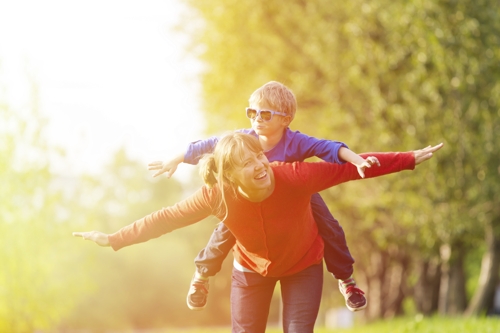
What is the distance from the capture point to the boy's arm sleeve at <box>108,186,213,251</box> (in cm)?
451

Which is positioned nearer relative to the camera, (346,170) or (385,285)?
(346,170)

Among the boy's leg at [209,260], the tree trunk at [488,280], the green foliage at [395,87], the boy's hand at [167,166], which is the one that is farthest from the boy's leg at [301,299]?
the tree trunk at [488,280]

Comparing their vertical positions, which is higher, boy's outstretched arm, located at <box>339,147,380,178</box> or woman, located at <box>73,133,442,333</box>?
boy's outstretched arm, located at <box>339,147,380,178</box>

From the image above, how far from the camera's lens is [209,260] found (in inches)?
207

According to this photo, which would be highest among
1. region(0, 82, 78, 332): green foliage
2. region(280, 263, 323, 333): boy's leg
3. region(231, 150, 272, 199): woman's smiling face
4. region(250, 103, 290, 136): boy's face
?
region(0, 82, 78, 332): green foliage

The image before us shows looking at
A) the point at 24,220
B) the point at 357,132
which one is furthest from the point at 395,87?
the point at 24,220

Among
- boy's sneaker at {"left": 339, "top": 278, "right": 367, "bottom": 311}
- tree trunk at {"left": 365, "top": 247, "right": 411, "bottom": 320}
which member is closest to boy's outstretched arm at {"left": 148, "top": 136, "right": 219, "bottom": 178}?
boy's sneaker at {"left": 339, "top": 278, "right": 367, "bottom": 311}

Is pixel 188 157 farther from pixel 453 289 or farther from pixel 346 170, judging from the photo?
pixel 453 289

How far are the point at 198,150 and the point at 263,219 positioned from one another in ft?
2.60

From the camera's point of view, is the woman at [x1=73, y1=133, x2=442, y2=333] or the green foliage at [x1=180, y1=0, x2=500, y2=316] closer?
the woman at [x1=73, y1=133, x2=442, y2=333]

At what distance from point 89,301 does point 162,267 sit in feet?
17.2

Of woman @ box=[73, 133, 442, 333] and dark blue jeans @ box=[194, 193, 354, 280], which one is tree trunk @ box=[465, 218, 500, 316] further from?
woman @ box=[73, 133, 442, 333]

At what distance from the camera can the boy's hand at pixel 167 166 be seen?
4.97 metres

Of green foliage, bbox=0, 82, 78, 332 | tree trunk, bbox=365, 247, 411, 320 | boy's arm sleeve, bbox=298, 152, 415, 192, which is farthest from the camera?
green foliage, bbox=0, 82, 78, 332
